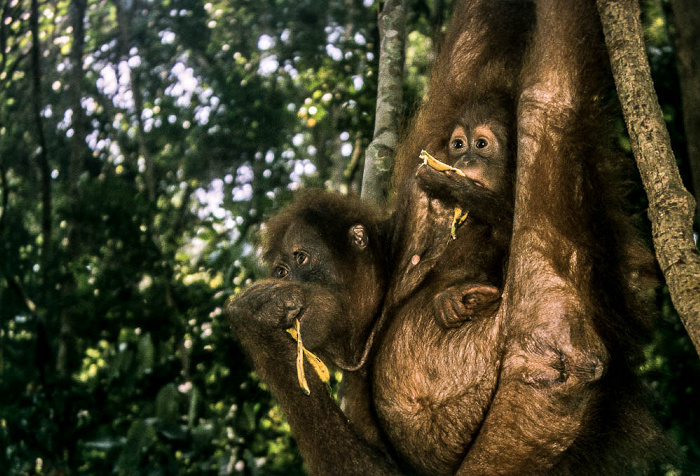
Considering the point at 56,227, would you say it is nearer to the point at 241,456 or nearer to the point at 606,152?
the point at 241,456

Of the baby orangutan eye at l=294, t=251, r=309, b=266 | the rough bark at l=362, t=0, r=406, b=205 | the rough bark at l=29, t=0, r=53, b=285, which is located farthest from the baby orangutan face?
the rough bark at l=29, t=0, r=53, b=285

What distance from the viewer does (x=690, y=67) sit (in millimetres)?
3953

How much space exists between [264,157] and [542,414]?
6.70 metres

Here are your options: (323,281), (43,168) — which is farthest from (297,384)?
(43,168)

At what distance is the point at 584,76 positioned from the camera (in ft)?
9.12

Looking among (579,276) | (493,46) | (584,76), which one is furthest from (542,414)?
(493,46)

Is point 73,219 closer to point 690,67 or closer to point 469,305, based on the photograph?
point 469,305

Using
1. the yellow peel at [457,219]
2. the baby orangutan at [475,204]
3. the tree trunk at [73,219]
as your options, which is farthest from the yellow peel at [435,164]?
the tree trunk at [73,219]

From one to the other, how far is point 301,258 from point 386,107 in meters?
1.07

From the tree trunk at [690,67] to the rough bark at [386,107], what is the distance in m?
1.62

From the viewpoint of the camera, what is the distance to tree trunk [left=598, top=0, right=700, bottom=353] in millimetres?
1882

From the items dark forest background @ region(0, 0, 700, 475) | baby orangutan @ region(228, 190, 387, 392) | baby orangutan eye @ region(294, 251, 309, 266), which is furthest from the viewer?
dark forest background @ region(0, 0, 700, 475)

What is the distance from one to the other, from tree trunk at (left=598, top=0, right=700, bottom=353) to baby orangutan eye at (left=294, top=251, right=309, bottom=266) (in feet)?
5.73

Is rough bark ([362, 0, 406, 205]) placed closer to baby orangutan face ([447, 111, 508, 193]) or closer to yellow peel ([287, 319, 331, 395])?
baby orangutan face ([447, 111, 508, 193])
